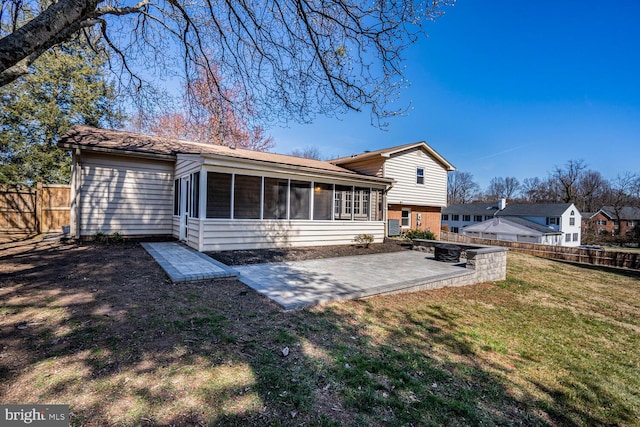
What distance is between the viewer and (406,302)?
17.3ft

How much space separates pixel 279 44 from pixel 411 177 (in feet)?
37.2

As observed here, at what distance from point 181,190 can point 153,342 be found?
7693 mm

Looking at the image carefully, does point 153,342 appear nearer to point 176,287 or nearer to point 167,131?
point 176,287

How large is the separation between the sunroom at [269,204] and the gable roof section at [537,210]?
28.9 metres

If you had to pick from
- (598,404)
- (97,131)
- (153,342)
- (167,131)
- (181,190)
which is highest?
(167,131)

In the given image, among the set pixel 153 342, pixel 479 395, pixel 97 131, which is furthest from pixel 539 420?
pixel 97 131

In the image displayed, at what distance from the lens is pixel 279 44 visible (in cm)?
602

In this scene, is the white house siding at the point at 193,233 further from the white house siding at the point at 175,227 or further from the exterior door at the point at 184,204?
the white house siding at the point at 175,227

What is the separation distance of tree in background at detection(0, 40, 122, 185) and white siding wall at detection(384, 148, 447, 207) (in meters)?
16.0

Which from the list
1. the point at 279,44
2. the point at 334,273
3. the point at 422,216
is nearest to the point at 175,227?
the point at 334,273

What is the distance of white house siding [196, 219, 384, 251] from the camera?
27.4 ft

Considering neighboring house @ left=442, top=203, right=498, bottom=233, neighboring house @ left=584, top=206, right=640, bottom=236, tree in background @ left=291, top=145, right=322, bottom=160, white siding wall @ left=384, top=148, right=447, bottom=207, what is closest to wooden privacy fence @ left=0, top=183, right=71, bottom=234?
white siding wall @ left=384, top=148, right=447, bottom=207

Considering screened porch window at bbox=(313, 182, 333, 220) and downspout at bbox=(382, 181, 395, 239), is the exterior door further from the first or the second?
downspout at bbox=(382, 181, 395, 239)

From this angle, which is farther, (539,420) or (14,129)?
(14,129)
